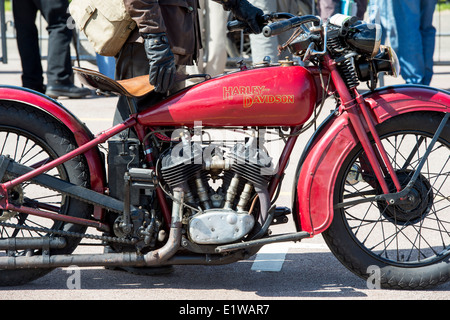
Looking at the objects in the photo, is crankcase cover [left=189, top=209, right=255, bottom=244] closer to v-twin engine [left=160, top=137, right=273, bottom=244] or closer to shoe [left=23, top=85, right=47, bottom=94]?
v-twin engine [left=160, top=137, right=273, bottom=244]

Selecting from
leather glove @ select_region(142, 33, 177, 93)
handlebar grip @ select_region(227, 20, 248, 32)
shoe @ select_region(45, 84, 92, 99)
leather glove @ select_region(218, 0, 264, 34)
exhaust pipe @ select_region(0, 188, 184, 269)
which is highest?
leather glove @ select_region(218, 0, 264, 34)

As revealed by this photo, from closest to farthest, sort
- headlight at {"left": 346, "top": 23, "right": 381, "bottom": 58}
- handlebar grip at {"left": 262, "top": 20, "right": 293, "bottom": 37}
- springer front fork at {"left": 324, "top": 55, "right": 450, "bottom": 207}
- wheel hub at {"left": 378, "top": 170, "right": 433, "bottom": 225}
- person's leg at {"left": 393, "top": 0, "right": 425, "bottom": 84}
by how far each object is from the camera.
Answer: handlebar grip at {"left": 262, "top": 20, "right": 293, "bottom": 37} → headlight at {"left": 346, "top": 23, "right": 381, "bottom": 58} → springer front fork at {"left": 324, "top": 55, "right": 450, "bottom": 207} → wheel hub at {"left": 378, "top": 170, "right": 433, "bottom": 225} → person's leg at {"left": 393, "top": 0, "right": 425, "bottom": 84}

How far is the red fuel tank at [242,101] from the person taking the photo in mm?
3582

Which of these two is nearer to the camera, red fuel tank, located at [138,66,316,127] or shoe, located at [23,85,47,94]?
red fuel tank, located at [138,66,316,127]

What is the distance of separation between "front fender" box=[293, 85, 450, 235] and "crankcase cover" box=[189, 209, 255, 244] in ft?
1.10

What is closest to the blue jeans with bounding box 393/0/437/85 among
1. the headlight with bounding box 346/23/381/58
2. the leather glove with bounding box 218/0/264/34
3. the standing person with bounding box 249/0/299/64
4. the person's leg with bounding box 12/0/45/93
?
the standing person with bounding box 249/0/299/64

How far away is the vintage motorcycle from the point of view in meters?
3.61

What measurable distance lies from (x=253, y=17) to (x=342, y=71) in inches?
25.7

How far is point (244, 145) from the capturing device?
3658mm

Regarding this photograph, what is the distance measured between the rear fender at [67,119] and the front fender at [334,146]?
100cm

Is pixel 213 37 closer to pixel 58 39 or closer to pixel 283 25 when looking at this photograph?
pixel 58 39

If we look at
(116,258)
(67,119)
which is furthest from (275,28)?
(116,258)

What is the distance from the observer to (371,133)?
12.0 feet
